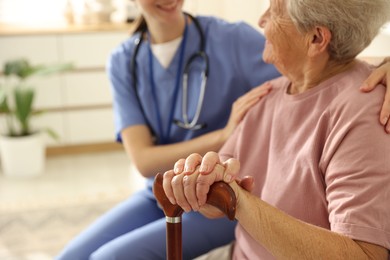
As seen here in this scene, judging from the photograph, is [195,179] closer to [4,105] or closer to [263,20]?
[263,20]

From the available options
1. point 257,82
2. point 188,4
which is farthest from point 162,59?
point 188,4

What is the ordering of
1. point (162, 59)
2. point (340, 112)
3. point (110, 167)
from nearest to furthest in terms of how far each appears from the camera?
point (340, 112) < point (162, 59) < point (110, 167)

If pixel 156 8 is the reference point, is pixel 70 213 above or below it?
below

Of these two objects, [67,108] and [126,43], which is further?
[67,108]

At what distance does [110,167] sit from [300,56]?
2.93m

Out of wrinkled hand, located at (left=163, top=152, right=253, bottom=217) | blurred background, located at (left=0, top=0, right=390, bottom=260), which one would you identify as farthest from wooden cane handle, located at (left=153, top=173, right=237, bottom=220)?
blurred background, located at (left=0, top=0, right=390, bottom=260)

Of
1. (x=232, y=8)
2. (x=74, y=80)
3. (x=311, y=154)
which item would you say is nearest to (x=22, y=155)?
(x=74, y=80)

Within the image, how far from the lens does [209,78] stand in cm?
183

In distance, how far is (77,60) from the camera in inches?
162

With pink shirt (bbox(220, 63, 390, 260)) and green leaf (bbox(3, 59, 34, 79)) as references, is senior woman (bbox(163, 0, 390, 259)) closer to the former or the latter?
pink shirt (bbox(220, 63, 390, 260))

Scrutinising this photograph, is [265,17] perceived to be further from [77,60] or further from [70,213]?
[77,60]

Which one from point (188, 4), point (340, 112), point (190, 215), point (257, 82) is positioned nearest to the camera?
point (340, 112)

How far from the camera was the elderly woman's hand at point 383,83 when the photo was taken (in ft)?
3.59

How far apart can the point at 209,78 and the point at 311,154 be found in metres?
0.69
